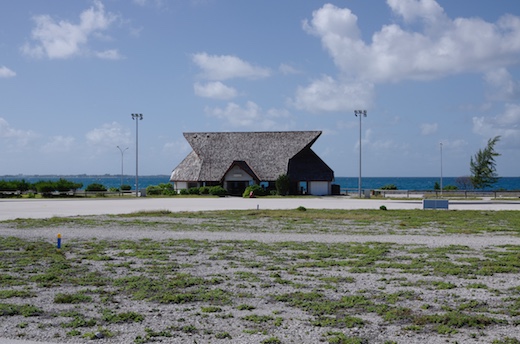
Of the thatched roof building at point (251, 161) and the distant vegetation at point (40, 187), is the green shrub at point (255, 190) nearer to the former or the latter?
the thatched roof building at point (251, 161)

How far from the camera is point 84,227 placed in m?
25.7

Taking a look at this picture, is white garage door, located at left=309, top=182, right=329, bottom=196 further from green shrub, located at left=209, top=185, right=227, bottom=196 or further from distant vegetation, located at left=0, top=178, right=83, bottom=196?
distant vegetation, located at left=0, top=178, right=83, bottom=196

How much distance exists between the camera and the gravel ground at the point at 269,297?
862cm

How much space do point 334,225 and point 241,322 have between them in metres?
18.1

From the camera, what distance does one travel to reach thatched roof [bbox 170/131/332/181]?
77500 millimetres

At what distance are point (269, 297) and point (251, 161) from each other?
68101mm

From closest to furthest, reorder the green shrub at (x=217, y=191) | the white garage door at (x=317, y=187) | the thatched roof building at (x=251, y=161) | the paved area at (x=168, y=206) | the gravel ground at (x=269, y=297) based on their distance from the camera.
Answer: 1. the gravel ground at (x=269, y=297)
2. the paved area at (x=168, y=206)
3. the green shrub at (x=217, y=191)
4. the white garage door at (x=317, y=187)
5. the thatched roof building at (x=251, y=161)

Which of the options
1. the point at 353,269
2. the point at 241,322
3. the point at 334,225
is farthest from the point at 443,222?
the point at 241,322

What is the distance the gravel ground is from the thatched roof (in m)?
58.5

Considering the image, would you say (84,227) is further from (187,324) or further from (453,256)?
(187,324)

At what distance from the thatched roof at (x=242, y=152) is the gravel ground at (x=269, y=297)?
192ft

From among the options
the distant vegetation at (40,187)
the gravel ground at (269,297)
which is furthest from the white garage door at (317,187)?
the gravel ground at (269,297)

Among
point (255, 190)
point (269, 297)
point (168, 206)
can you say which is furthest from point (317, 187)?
point (269, 297)

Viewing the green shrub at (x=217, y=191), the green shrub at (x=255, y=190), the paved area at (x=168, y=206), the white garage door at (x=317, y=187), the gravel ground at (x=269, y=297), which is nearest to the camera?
the gravel ground at (x=269, y=297)
